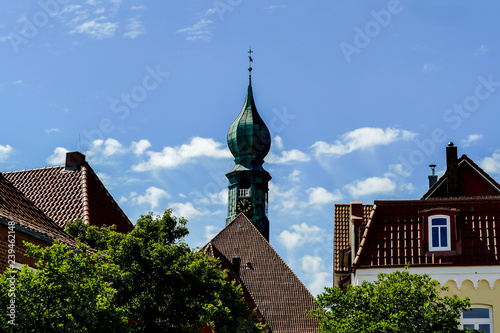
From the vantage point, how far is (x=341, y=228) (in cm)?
3253

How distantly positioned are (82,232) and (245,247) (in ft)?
112

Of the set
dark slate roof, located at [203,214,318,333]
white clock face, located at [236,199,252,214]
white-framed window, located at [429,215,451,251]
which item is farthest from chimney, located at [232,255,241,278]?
white-framed window, located at [429,215,451,251]

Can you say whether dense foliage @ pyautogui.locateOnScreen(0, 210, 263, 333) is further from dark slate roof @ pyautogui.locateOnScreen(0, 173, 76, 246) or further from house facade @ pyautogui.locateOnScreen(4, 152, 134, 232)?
house facade @ pyautogui.locateOnScreen(4, 152, 134, 232)

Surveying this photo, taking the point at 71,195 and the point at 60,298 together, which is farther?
the point at 71,195

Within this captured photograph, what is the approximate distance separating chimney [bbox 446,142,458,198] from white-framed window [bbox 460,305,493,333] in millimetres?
7307

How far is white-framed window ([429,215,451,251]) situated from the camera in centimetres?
2327

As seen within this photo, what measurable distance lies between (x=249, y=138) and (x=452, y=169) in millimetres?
55581

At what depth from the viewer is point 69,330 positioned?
13.9 meters

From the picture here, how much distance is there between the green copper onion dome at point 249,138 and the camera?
83188mm

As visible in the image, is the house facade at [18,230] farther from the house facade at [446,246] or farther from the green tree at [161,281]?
the house facade at [446,246]

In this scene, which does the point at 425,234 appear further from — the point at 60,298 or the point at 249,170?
the point at 249,170

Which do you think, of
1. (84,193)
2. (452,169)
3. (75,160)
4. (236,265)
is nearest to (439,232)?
(452,169)

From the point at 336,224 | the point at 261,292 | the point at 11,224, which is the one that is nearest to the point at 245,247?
the point at 261,292

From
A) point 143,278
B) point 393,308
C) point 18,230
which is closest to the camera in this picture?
point 18,230
